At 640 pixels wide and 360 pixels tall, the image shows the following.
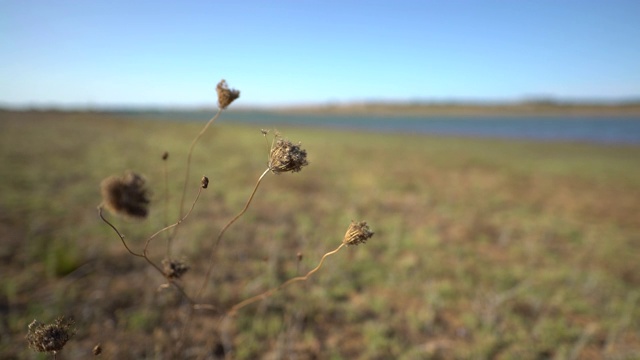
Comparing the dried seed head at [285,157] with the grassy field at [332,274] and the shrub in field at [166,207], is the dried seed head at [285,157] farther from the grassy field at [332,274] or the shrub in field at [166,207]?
the grassy field at [332,274]

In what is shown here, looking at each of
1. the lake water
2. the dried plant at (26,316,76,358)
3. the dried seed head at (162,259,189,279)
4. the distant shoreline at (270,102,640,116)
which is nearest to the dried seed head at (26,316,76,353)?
the dried plant at (26,316,76,358)

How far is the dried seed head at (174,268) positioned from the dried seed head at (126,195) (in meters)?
0.23

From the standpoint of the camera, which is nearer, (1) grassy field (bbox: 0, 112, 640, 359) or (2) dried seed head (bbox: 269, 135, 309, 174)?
(2) dried seed head (bbox: 269, 135, 309, 174)

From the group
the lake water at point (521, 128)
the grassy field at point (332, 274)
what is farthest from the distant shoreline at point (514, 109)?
the grassy field at point (332, 274)

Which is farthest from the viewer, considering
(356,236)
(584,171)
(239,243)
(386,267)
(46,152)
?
(584,171)

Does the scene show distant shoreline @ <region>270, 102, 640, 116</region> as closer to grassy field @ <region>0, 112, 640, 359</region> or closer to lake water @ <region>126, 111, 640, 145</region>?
lake water @ <region>126, 111, 640, 145</region>

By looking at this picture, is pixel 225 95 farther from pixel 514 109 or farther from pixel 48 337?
pixel 514 109

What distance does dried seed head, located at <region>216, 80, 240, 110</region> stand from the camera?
4.36 ft

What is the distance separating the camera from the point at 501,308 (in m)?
4.00

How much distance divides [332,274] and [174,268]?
3361mm

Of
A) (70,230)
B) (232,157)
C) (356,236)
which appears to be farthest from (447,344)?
(232,157)

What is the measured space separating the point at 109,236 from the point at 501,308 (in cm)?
577

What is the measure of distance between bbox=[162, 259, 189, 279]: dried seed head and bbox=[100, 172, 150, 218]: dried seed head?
0.23 meters

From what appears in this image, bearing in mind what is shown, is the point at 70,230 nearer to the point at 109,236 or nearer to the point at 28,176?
the point at 109,236
